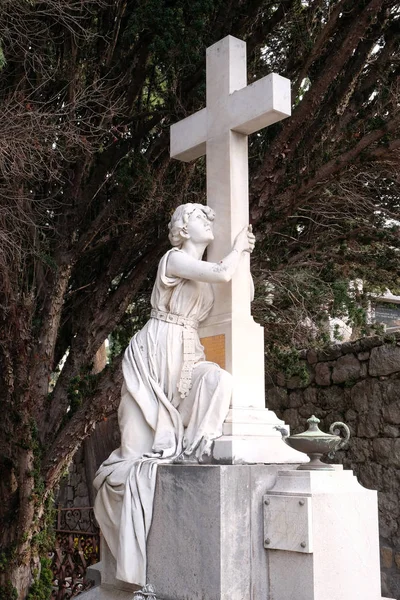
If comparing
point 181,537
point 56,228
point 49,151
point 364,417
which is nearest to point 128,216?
point 56,228

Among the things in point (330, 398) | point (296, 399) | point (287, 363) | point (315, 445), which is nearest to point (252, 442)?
point (315, 445)

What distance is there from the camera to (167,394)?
4438mm

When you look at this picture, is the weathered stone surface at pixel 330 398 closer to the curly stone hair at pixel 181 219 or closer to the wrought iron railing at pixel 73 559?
the wrought iron railing at pixel 73 559

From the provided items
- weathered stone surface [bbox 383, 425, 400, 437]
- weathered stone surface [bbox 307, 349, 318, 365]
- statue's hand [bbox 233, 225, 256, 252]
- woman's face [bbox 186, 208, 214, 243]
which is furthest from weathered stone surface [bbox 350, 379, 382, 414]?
woman's face [bbox 186, 208, 214, 243]

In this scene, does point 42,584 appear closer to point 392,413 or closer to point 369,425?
point 369,425

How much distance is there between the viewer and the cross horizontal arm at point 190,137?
17.0 feet

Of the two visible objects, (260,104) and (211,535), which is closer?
(211,535)

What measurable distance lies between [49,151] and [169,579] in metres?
3.60

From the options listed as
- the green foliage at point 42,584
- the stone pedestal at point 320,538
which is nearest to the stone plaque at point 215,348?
the stone pedestal at point 320,538

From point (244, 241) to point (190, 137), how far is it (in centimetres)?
105

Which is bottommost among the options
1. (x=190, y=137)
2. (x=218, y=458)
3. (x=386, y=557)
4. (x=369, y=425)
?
(x=386, y=557)

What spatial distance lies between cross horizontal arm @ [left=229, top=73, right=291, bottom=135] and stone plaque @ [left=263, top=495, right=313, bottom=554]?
94.9 inches

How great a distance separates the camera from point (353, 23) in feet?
20.3

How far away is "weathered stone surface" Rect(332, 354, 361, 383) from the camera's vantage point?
783 centimetres
